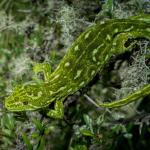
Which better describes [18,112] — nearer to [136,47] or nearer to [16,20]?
[136,47]

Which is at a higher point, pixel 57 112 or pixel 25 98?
pixel 25 98

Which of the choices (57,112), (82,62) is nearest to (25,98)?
(57,112)

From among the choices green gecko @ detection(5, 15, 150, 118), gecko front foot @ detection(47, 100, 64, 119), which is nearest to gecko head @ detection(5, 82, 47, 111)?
green gecko @ detection(5, 15, 150, 118)

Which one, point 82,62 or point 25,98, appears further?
point 82,62

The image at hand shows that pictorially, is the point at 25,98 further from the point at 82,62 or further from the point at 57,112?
the point at 82,62

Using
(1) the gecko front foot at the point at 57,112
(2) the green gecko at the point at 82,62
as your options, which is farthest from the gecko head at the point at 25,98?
(1) the gecko front foot at the point at 57,112

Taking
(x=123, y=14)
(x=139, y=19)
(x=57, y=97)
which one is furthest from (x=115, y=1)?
(x=57, y=97)

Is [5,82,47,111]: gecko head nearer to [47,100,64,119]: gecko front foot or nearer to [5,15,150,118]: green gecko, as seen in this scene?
[5,15,150,118]: green gecko

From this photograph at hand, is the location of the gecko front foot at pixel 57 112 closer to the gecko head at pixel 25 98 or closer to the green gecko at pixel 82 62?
the green gecko at pixel 82 62
